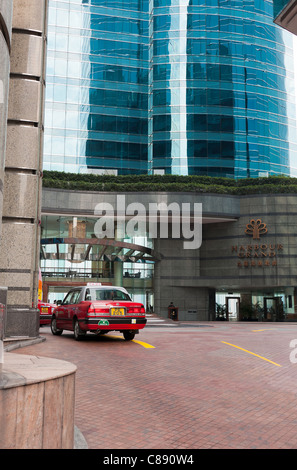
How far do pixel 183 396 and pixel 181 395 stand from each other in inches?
→ 2.7

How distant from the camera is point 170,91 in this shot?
54.6m

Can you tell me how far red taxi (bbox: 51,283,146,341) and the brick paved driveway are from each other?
0.64m

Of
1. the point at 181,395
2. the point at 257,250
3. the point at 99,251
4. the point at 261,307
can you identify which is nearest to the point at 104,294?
the point at 181,395

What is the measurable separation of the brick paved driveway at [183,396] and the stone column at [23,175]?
1.62 meters

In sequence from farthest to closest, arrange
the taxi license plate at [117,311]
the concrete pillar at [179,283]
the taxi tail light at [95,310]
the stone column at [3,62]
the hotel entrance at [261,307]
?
the concrete pillar at [179,283], the hotel entrance at [261,307], the taxi license plate at [117,311], the taxi tail light at [95,310], the stone column at [3,62]

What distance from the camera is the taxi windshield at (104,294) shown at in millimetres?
13959

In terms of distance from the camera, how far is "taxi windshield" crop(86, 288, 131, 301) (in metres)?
14.0

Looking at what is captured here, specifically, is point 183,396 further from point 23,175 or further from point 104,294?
point 23,175

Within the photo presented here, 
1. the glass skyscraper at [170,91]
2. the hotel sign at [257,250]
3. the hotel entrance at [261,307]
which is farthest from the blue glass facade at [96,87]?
the hotel entrance at [261,307]

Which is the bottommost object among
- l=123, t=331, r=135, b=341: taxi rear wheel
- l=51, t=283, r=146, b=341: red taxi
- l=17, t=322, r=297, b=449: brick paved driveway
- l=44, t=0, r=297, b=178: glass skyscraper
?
l=17, t=322, r=297, b=449: brick paved driveway

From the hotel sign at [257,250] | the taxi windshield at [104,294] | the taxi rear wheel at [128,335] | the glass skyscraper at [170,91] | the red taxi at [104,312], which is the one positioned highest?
the glass skyscraper at [170,91]

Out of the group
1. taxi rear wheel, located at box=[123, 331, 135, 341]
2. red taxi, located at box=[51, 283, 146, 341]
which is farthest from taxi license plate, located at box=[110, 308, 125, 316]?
taxi rear wheel, located at box=[123, 331, 135, 341]

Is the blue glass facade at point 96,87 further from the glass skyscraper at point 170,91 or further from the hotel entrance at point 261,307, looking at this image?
the hotel entrance at point 261,307

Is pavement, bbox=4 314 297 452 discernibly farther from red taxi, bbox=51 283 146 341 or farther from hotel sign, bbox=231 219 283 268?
hotel sign, bbox=231 219 283 268
